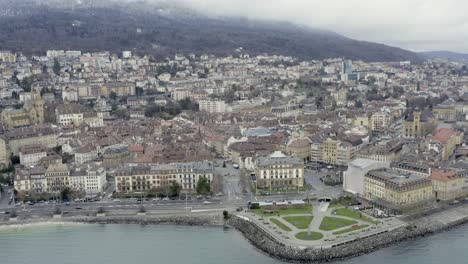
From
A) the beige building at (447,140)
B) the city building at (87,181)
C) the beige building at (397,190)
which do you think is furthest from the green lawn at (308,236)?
the beige building at (447,140)

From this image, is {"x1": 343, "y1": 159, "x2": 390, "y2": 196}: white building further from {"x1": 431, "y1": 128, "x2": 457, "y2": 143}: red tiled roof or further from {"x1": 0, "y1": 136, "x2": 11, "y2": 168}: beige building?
{"x1": 0, "y1": 136, "x2": 11, "y2": 168}: beige building

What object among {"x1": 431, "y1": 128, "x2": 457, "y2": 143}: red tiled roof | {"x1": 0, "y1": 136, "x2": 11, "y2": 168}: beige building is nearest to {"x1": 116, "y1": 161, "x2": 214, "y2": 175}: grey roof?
{"x1": 0, "y1": 136, "x2": 11, "y2": 168}: beige building

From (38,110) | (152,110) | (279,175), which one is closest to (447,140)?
(279,175)

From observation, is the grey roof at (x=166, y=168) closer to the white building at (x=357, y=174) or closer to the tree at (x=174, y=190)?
the tree at (x=174, y=190)

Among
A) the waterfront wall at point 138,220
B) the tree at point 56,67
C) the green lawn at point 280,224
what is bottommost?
the waterfront wall at point 138,220

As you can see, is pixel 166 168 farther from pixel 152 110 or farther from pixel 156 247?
pixel 152 110
